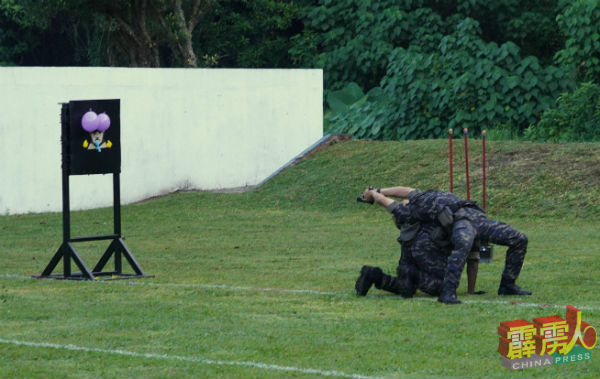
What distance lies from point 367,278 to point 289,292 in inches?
38.9

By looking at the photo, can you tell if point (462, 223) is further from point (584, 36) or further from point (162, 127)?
point (584, 36)

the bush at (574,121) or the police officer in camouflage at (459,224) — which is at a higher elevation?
the bush at (574,121)

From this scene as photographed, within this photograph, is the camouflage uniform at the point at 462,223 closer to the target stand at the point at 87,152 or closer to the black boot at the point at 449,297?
the black boot at the point at 449,297

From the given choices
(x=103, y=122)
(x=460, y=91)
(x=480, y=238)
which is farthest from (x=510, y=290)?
(x=460, y=91)

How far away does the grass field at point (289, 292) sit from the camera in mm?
8422

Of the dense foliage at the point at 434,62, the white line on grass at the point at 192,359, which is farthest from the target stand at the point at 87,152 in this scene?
the dense foliage at the point at 434,62

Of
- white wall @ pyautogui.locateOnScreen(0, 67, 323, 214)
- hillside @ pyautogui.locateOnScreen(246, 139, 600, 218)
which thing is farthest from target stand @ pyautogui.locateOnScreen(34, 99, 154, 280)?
white wall @ pyautogui.locateOnScreen(0, 67, 323, 214)

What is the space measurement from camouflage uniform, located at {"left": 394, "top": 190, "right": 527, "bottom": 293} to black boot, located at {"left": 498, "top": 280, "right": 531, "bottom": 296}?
21 millimetres

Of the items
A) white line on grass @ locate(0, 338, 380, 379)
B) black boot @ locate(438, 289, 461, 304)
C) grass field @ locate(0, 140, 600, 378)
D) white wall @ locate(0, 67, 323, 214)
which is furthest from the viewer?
white wall @ locate(0, 67, 323, 214)

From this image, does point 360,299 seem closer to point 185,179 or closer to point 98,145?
point 98,145

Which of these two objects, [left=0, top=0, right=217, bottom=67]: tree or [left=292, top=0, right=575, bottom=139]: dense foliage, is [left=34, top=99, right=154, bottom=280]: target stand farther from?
[left=0, top=0, right=217, bottom=67]: tree

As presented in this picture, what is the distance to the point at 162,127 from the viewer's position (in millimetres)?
25891

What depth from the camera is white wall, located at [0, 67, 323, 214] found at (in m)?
23.6

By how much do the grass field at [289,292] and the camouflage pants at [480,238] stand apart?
0.95 ft
